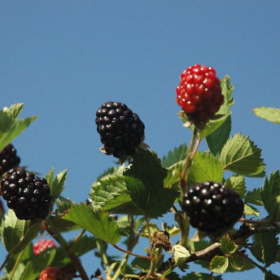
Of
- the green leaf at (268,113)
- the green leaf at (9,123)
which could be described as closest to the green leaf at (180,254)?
the green leaf at (268,113)

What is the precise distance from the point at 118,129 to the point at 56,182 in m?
0.54

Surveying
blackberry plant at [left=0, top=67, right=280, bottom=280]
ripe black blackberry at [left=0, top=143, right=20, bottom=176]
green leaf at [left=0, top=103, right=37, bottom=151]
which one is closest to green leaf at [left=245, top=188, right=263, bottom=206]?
blackberry plant at [left=0, top=67, right=280, bottom=280]

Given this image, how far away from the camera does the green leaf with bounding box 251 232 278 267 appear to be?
2598mm

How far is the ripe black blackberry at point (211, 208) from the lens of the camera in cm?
205

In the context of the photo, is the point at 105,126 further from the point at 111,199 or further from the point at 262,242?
the point at 262,242

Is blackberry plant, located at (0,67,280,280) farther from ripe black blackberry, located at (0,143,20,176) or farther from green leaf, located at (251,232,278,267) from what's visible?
ripe black blackberry, located at (0,143,20,176)

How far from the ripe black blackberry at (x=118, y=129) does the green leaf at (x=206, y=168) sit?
0.33 metres

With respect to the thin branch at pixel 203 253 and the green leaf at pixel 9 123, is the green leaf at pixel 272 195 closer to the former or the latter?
the thin branch at pixel 203 253

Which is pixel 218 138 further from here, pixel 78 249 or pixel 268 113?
pixel 78 249

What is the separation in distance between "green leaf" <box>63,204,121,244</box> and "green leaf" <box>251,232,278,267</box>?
0.60 metres

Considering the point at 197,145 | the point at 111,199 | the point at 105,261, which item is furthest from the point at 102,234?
the point at 105,261

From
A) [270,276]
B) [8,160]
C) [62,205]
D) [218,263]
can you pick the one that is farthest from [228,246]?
[8,160]

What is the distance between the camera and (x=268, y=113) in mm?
2516

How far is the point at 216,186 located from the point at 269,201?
33 centimetres
